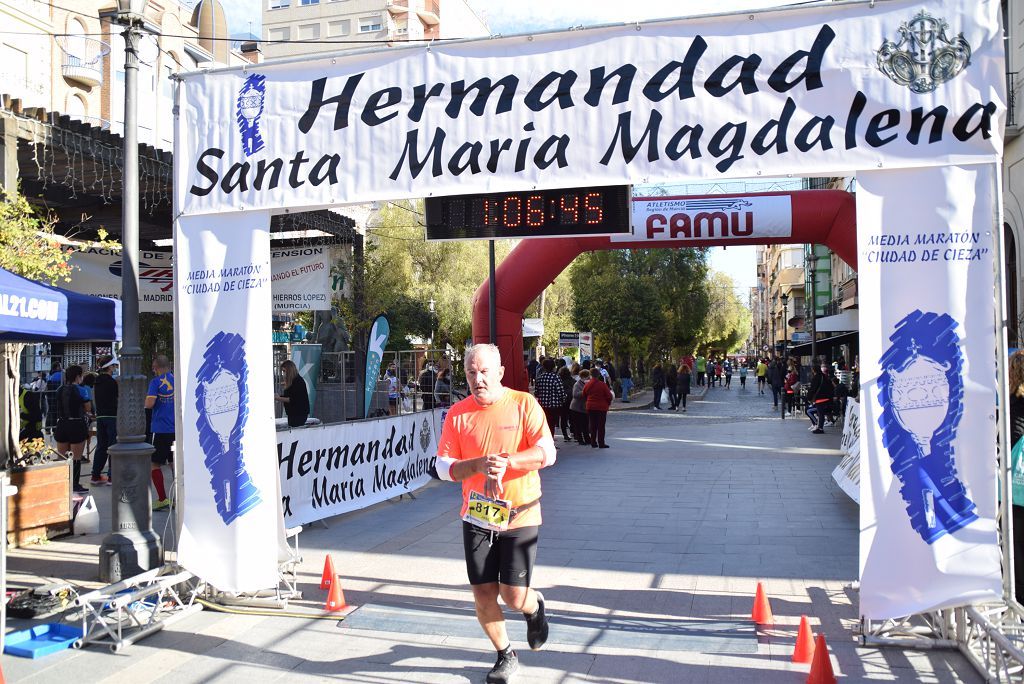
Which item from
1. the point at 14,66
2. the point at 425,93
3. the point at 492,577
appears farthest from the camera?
the point at 14,66

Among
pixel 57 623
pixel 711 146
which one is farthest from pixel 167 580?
pixel 711 146

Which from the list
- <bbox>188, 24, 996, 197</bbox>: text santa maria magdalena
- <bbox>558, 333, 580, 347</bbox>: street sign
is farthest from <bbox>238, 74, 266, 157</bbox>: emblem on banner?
<bbox>558, 333, 580, 347</bbox>: street sign

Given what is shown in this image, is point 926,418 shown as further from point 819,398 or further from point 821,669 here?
point 819,398

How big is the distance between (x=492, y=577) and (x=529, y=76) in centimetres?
330

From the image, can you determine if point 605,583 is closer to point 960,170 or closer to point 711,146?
point 711,146

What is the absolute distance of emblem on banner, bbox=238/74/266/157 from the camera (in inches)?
249

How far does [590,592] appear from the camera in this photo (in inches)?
261

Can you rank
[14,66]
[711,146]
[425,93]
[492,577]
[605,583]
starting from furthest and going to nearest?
[14,66]
[605,583]
[425,93]
[711,146]
[492,577]

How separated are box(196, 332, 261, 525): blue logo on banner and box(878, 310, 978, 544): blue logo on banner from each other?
4256 millimetres

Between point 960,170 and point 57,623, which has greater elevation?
point 960,170

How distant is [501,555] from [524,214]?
302cm

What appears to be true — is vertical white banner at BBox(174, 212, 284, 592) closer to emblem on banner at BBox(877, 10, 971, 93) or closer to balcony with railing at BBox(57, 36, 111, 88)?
emblem on banner at BBox(877, 10, 971, 93)

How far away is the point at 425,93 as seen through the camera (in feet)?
19.8

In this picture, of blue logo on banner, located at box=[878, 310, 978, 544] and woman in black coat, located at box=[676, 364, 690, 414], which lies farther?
woman in black coat, located at box=[676, 364, 690, 414]
